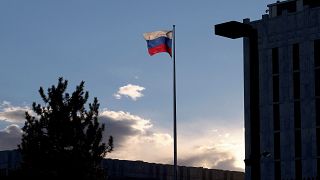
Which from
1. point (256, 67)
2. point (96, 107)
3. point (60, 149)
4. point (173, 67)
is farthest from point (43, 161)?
point (256, 67)

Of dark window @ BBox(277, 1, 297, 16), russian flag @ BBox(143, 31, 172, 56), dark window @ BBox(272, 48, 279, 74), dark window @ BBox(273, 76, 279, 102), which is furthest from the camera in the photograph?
dark window @ BBox(277, 1, 297, 16)

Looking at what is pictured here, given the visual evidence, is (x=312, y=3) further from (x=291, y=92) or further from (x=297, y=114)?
(x=297, y=114)

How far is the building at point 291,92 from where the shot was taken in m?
85.2

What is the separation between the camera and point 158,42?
1725 inches

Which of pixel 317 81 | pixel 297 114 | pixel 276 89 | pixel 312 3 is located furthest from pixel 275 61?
pixel 312 3

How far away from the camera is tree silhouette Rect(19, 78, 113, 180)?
111 feet

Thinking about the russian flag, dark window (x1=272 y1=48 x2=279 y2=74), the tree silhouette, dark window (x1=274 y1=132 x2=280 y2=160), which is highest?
dark window (x1=272 y1=48 x2=279 y2=74)

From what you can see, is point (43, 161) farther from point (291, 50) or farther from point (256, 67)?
point (291, 50)

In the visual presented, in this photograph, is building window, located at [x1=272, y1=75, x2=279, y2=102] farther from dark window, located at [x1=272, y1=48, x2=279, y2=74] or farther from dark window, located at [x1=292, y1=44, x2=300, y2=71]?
dark window, located at [x1=292, y1=44, x2=300, y2=71]

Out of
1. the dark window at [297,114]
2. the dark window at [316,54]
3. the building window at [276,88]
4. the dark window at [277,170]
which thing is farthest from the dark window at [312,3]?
the dark window at [277,170]

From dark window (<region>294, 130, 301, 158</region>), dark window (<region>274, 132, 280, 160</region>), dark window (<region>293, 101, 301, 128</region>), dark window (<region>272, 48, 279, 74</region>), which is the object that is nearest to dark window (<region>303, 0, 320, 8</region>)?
dark window (<region>272, 48, 279, 74</region>)

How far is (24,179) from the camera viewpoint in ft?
113

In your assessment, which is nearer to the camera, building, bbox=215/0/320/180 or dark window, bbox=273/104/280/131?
building, bbox=215/0/320/180

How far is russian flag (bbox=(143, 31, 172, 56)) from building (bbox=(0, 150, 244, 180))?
60.7 meters
